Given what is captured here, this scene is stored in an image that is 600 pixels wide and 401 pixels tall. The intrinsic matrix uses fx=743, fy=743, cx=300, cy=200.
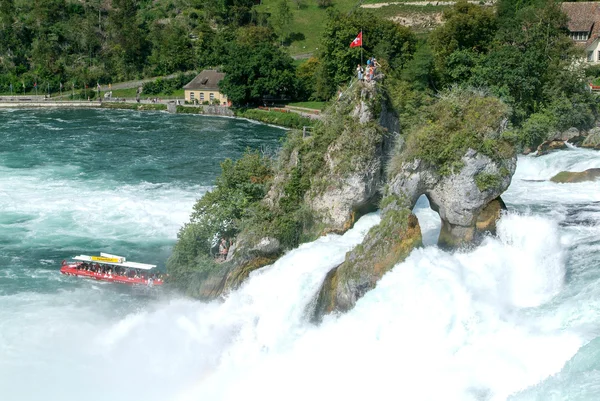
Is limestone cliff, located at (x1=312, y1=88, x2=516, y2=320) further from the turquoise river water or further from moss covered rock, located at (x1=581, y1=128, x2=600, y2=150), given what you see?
moss covered rock, located at (x1=581, y1=128, x2=600, y2=150)

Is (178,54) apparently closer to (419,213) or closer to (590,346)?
(419,213)

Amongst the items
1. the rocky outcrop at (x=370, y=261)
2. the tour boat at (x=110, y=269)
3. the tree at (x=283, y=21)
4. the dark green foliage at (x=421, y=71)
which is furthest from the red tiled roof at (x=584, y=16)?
the rocky outcrop at (x=370, y=261)

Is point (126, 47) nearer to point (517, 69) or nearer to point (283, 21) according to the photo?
point (283, 21)

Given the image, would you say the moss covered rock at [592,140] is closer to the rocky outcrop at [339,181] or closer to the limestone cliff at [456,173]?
the rocky outcrop at [339,181]

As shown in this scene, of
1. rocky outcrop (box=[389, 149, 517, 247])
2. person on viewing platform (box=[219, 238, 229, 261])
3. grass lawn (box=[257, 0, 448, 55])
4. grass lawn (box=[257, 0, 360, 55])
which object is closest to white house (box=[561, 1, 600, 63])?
Answer: grass lawn (box=[257, 0, 448, 55])

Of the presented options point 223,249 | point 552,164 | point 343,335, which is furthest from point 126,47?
point 343,335

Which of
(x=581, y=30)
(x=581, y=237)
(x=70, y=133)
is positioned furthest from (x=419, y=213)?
(x=581, y=30)
